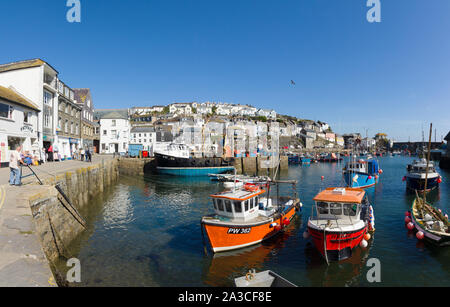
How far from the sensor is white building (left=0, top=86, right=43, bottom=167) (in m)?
22.7

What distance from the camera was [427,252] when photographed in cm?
1403

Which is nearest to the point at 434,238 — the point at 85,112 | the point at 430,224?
the point at 430,224

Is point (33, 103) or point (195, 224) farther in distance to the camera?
point (33, 103)

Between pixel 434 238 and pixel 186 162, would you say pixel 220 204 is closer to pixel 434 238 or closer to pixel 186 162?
pixel 434 238

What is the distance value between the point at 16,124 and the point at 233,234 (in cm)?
2434

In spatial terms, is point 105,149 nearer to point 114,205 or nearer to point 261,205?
point 114,205

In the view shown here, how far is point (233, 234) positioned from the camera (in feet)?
44.7

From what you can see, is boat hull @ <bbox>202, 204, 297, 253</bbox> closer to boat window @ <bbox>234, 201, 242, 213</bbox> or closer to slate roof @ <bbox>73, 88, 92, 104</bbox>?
boat window @ <bbox>234, 201, 242, 213</bbox>

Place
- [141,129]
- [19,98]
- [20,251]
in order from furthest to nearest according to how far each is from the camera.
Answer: [141,129]
[19,98]
[20,251]

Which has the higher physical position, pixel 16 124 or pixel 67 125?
pixel 67 125

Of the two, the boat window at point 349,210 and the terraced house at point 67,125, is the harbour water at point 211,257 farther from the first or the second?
the terraced house at point 67,125
